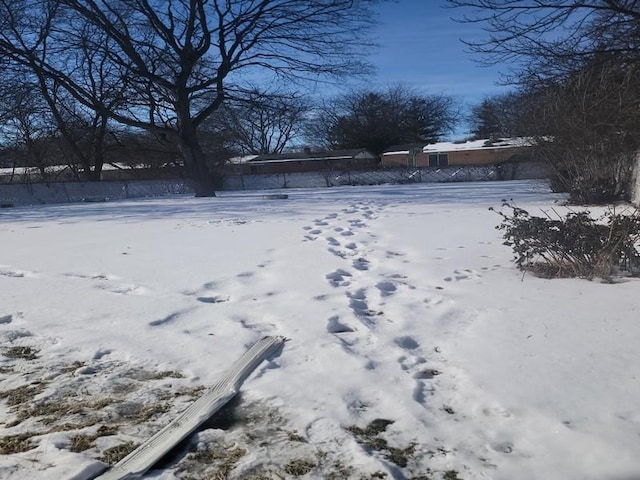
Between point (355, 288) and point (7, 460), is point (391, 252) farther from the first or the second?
point (7, 460)

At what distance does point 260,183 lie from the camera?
39.2 metres

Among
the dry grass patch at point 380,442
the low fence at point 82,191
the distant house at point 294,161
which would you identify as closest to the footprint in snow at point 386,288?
the dry grass patch at point 380,442

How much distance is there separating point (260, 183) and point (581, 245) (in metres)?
34.5

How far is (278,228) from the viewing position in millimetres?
11188

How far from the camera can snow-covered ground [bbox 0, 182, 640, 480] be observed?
2.48 metres

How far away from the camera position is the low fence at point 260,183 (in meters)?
28.1

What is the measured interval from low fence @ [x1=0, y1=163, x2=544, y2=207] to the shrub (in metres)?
25.8

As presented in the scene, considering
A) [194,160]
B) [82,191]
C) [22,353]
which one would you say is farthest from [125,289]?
[82,191]

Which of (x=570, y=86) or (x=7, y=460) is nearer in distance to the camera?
(x=7, y=460)

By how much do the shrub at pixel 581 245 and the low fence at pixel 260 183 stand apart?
25782mm

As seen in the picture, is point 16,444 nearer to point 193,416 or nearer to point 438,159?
point 193,416

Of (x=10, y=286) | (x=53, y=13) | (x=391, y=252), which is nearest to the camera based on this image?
(x=10, y=286)

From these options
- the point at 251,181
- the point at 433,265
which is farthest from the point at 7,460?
the point at 251,181

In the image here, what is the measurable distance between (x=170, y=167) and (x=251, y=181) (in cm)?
823
